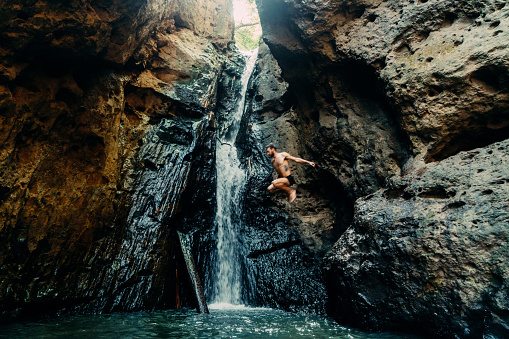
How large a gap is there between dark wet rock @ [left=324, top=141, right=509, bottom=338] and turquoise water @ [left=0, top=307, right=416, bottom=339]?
0.51m

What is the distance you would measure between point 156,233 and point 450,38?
291 inches

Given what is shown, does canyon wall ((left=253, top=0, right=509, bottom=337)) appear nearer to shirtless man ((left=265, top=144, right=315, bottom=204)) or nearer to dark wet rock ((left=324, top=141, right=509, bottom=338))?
dark wet rock ((left=324, top=141, right=509, bottom=338))

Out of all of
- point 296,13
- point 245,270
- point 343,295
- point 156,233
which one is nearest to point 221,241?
A: point 245,270

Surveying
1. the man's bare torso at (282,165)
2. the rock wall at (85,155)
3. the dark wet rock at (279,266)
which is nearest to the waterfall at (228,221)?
the dark wet rock at (279,266)

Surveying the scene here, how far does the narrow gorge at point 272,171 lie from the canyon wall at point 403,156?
29mm

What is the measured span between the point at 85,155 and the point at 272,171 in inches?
208

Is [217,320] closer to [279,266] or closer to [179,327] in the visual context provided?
[179,327]

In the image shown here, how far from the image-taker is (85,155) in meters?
6.47

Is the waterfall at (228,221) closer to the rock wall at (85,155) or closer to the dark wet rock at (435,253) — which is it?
the rock wall at (85,155)

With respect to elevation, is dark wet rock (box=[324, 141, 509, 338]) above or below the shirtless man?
below

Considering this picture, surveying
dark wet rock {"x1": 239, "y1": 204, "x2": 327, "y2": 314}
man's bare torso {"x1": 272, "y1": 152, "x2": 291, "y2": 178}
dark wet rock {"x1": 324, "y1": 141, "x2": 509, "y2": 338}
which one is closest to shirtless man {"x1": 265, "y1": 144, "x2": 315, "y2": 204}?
man's bare torso {"x1": 272, "y1": 152, "x2": 291, "y2": 178}

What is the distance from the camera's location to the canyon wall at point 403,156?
12.3 feet

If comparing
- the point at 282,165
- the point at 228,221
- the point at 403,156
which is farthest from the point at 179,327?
the point at 403,156

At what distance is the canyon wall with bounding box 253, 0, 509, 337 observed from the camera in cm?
375
